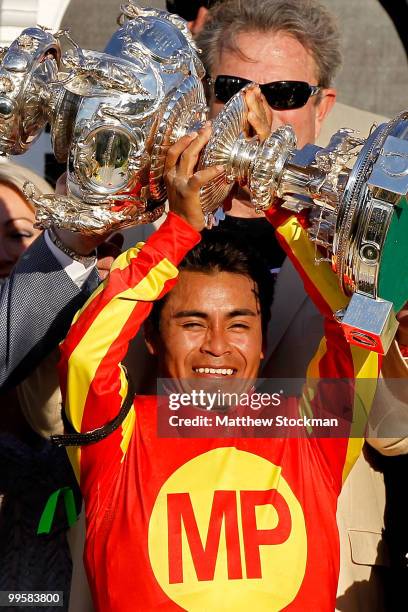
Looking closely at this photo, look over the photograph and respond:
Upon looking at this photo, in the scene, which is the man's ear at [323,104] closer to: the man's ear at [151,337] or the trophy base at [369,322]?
the man's ear at [151,337]

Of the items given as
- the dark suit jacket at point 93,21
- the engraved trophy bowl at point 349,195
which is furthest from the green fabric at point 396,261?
the dark suit jacket at point 93,21

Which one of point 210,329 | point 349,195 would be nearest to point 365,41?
point 210,329

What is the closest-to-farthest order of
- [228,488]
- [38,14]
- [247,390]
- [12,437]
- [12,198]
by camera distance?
[228,488] < [247,390] < [12,437] < [12,198] < [38,14]

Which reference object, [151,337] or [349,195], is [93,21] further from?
[349,195]

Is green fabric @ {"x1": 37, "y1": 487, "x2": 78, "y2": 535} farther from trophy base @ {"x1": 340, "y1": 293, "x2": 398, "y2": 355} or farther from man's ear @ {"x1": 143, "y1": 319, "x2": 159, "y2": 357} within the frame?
trophy base @ {"x1": 340, "y1": 293, "x2": 398, "y2": 355}

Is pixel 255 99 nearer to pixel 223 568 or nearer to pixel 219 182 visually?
pixel 219 182

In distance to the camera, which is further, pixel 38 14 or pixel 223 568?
pixel 38 14

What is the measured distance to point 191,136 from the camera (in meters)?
1.73

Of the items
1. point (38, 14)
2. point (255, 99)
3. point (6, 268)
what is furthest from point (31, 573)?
point (38, 14)

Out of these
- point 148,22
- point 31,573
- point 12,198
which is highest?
point 148,22

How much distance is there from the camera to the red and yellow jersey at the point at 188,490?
1.76 metres

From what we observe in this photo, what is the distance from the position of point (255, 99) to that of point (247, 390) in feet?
1.66

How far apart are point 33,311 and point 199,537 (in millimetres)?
480

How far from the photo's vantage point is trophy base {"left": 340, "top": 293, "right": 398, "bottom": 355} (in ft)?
5.28
